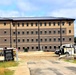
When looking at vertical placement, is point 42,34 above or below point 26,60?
above

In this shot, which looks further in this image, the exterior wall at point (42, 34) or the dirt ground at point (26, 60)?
the exterior wall at point (42, 34)

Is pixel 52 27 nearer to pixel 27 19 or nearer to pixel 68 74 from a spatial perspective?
pixel 27 19

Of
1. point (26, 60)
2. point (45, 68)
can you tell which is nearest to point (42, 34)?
point (26, 60)

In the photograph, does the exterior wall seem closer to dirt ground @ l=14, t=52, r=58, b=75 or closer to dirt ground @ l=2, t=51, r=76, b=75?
dirt ground @ l=14, t=52, r=58, b=75

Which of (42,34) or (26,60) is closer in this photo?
(26,60)

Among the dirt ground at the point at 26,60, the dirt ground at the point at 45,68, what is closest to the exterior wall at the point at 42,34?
the dirt ground at the point at 26,60

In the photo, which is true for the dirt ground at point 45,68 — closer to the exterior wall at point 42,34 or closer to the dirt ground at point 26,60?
the dirt ground at point 26,60

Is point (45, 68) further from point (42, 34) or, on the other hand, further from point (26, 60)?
point (42, 34)

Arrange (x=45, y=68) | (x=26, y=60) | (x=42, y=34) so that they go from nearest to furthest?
1. (x=45, y=68)
2. (x=26, y=60)
3. (x=42, y=34)

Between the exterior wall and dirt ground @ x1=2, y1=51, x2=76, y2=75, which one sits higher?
the exterior wall

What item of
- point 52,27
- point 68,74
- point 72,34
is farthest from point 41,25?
point 68,74

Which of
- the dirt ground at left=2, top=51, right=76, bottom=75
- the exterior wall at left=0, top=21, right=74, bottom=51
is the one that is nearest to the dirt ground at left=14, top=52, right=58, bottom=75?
the dirt ground at left=2, top=51, right=76, bottom=75

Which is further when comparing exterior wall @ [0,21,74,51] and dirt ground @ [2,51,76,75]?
exterior wall @ [0,21,74,51]

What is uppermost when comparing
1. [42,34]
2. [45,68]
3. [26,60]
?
[42,34]
